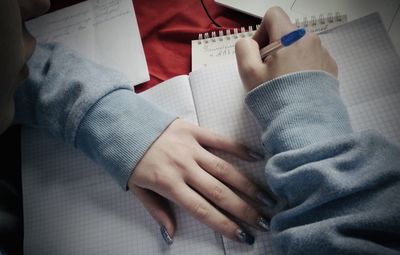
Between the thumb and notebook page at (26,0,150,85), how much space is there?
0.20m

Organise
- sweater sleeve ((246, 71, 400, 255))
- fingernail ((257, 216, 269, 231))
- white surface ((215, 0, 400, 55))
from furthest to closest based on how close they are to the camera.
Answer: white surface ((215, 0, 400, 55)) → fingernail ((257, 216, 269, 231)) → sweater sleeve ((246, 71, 400, 255))

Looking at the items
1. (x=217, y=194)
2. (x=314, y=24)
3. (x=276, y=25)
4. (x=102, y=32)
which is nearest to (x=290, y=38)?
(x=276, y=25)

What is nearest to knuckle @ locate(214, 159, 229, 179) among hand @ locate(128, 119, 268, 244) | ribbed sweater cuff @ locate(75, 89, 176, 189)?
hand @ locate(128, 119, 268, 244)

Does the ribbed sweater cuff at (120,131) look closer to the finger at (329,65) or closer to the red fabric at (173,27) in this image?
the red fabric at (173,27)

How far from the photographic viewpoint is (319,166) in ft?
1.22

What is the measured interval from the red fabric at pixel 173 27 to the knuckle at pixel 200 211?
0.26 m

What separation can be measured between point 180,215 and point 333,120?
261mm

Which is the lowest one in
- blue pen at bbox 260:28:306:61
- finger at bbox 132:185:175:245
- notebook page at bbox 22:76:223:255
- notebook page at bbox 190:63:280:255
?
notebook page at bbox 22:76:223:255

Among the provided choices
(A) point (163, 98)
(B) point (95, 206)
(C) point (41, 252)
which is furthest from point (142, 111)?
(C) point (41, 252)

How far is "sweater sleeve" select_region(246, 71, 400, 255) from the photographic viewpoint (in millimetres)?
347

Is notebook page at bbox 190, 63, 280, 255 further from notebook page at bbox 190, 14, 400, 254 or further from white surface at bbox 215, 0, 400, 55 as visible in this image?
white surface at bbox 215, 0, 400, 55

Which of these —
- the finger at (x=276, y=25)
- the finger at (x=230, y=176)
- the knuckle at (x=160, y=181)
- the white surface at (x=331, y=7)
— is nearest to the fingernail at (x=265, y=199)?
the finger at (x=230, y=176)

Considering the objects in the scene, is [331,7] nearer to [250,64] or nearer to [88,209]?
[250,64]

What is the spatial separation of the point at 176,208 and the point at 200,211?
0.17 ft
